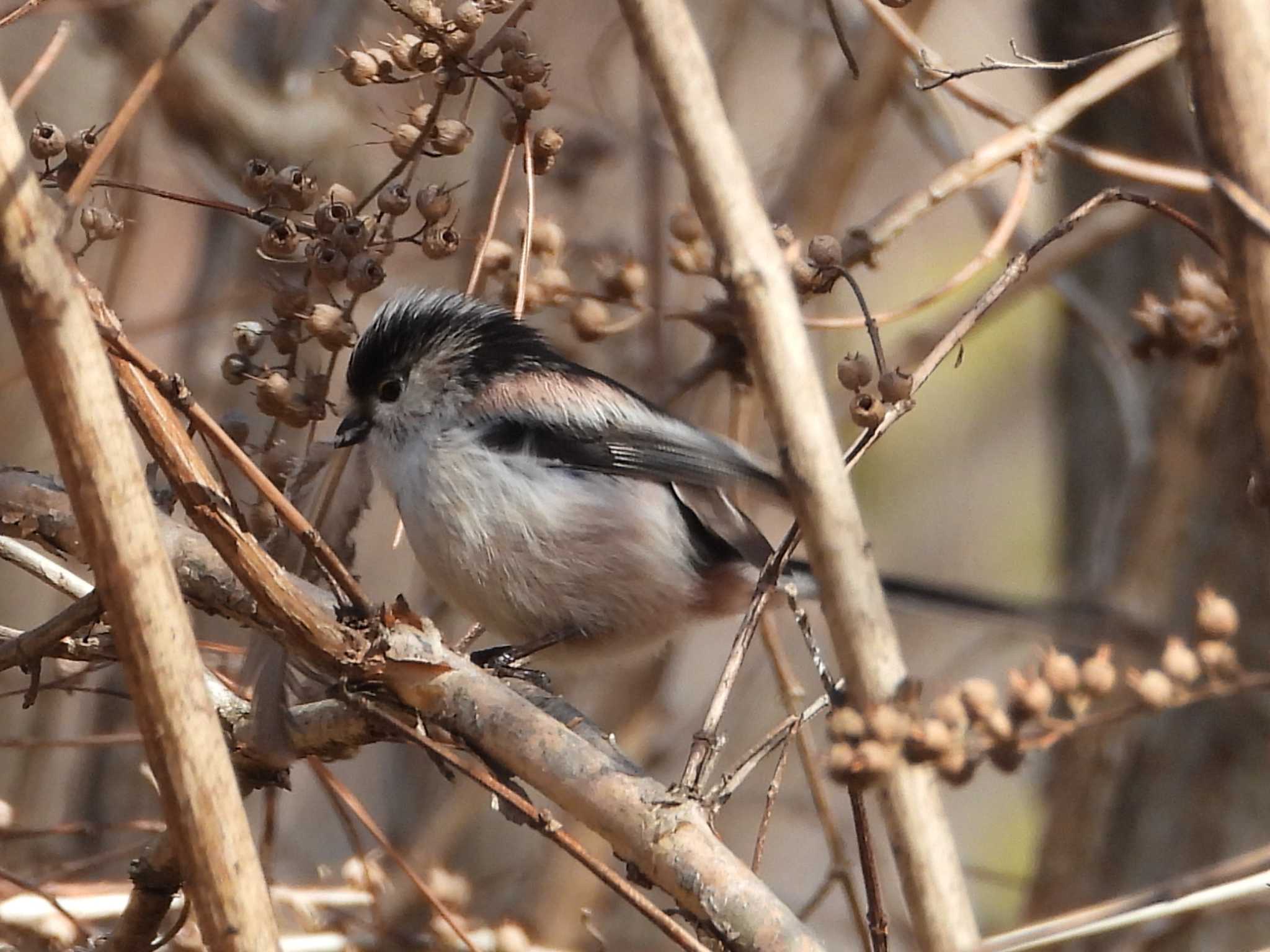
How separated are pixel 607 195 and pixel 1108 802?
228 cm

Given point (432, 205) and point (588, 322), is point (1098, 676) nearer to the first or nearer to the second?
point (432, 205)

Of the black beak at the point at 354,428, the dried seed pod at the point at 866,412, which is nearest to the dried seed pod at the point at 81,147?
the dried seed pod at the point at 866,412

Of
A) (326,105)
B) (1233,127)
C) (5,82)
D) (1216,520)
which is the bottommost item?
(1233,127)

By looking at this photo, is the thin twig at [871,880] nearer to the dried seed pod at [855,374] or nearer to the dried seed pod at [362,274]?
the dried seed pod at [855,374]

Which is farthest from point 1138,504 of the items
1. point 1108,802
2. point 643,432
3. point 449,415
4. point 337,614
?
point 337,614

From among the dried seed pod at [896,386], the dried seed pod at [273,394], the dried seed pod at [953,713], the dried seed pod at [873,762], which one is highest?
the dried seed pod at [273,394]

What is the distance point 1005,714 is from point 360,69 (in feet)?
3.21

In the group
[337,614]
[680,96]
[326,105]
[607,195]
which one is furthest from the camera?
[607,195]

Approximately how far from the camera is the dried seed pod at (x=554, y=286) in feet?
5.97

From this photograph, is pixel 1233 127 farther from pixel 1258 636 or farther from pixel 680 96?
pixel 1258 636

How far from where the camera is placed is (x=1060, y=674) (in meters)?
0.97

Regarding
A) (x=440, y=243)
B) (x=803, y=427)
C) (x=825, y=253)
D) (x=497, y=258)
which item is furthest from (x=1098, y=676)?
(x=497, y=258)

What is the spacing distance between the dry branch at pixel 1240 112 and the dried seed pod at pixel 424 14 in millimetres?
833

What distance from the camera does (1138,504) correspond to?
132 inches
